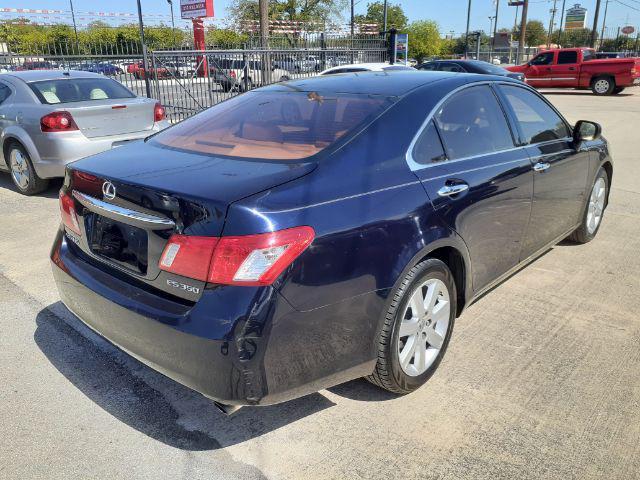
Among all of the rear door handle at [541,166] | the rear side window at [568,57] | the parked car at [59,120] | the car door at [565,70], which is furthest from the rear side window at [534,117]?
the rear side window at [568,57]

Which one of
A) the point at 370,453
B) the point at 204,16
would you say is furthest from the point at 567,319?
the point at 204,16

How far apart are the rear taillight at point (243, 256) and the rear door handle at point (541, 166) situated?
2.20 meters

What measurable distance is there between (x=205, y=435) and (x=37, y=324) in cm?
177

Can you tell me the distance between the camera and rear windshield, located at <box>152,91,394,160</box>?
277 centimetres

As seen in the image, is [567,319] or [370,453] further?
[567,319]

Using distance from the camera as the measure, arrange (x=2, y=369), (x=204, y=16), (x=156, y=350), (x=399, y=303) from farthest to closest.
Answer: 1. (x=204, y=16)
2. (x=2, y=369)
3. (x=399, y=303)
4. (x=156, y=350)

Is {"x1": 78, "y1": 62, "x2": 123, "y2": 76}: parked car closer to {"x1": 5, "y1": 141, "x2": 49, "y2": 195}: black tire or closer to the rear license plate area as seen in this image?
{"x1": 5, "y1": 141, "x2": 49, "y2": 195}: black tire

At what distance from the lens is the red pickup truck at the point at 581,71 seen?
71.8 ft

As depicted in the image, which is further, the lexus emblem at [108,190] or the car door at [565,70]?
the car door at [565,70]

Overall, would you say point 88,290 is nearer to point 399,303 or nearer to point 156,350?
point 156,350

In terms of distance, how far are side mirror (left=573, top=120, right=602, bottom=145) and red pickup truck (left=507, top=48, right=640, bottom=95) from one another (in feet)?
67.1

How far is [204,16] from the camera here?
22906mm

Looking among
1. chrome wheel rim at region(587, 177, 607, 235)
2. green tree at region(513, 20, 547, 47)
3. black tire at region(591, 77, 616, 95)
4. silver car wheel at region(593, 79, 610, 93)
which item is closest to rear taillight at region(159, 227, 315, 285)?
chrome wheel rim at region(587, 177, 607, 235)

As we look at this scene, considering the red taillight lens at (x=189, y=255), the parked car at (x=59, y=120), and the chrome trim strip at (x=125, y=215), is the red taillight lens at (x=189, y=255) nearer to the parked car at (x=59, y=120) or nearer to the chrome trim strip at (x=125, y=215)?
the chrome trim strip at (x=125, y=215)
